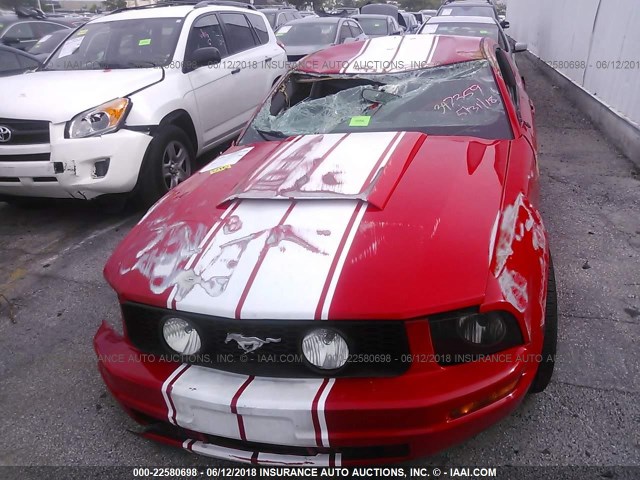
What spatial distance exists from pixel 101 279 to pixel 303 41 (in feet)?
23.9

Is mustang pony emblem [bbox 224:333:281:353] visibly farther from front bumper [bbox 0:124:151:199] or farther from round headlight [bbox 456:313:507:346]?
front bumper [bbox 0:124:151:199]

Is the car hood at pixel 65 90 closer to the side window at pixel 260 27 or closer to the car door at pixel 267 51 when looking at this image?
the car door at pixel 267 51

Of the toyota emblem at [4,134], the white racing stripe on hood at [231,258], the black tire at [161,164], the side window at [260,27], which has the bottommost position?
the black tire at [161,164]

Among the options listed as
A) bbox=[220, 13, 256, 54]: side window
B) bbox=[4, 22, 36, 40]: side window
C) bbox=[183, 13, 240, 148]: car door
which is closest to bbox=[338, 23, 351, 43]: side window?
bbox=[220, 13, 256, 54]: side window

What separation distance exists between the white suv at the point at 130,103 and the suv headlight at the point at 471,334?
3.25m

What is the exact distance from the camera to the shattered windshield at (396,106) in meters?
2.96

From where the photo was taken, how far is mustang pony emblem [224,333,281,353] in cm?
181

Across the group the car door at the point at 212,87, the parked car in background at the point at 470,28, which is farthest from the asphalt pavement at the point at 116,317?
the parked car in background at the point at 470,28

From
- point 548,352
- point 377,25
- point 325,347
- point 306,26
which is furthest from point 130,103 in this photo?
point 377,25

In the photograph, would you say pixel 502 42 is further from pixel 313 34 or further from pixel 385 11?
pixel 385 11

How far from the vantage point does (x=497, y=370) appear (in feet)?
5.75

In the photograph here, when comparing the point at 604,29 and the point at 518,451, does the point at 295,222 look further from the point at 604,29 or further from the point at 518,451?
the point at 604,29

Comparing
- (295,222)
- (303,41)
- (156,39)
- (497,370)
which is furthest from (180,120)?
(303,41)

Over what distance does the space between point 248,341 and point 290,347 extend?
149 mm
